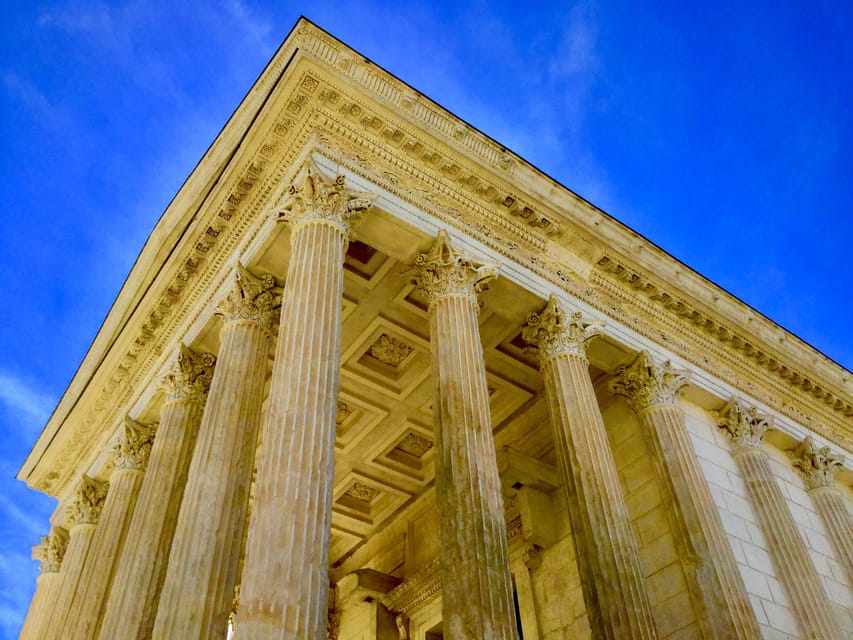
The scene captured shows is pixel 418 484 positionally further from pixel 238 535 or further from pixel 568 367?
pixel 238 535

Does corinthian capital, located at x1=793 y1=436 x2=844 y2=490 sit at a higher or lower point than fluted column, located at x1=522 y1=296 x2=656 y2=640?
higher

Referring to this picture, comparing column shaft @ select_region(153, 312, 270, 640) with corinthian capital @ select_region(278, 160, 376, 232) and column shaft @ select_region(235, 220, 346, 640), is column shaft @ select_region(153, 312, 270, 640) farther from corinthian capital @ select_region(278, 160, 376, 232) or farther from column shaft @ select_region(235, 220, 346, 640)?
corinthian capital @ select_region(278, 160, 376, 232)

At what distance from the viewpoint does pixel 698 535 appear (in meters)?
13.0

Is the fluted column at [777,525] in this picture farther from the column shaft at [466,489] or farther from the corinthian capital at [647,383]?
the column shaft at [466,489]

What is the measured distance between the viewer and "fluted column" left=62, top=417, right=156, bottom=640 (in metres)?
13.4

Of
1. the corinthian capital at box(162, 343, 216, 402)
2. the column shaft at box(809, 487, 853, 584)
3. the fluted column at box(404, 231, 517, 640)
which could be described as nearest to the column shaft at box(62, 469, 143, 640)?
the corinthian capital at box(162, 343, 216, 402)

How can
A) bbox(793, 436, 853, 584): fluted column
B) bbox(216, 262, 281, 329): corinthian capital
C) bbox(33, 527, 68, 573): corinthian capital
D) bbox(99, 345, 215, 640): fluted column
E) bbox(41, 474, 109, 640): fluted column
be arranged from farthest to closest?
1. bbox(33, 527, 68, 573): corinthian capital
2. bbox(793, 436, 853, 584): fluted column
3. bbox(41, 474, 109, 640): fluted column
4. bbox(216, 262, 281, 329): corinthian capital
5. bbox(99, 345, 215, 640): fluted column

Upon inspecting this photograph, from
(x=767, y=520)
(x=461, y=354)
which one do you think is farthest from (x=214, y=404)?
(x=767, y=520)

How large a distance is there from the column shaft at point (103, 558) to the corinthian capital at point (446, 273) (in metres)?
7.08

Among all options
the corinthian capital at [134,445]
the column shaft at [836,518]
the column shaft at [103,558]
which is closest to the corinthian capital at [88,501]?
the column shaft at [103,558]

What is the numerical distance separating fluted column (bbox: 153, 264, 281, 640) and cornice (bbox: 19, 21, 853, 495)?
169 centimetres

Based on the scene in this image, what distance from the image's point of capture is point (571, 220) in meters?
15.1

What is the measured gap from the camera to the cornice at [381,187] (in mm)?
13047

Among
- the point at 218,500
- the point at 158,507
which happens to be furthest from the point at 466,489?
the point at 158,507
